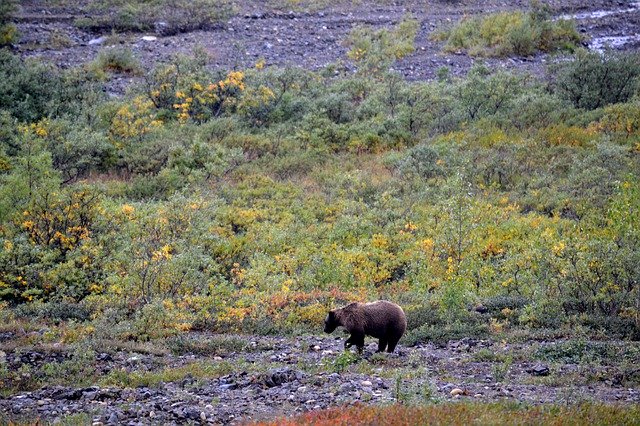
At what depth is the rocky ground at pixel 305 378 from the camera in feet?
29.2

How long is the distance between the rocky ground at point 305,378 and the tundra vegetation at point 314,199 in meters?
0.73

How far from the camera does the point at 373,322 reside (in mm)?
11758

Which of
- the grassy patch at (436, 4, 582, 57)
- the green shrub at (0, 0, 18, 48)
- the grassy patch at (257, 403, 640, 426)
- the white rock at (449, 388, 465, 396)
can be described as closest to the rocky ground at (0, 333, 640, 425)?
the white rock at (449, 388, 465, 396)

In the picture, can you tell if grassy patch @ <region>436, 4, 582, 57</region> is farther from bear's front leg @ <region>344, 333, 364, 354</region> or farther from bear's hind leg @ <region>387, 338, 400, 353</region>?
bear's front leg @ <region>344, 333, 364, 354</region>

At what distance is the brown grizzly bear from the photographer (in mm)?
11797

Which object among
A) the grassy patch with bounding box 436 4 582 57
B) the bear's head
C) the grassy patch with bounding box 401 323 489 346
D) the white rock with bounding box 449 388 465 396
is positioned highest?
the grassy patch with bounding box 436 4 582 57

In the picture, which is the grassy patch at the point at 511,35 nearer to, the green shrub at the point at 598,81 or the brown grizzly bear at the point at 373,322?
the green shrub at the point at 598,81

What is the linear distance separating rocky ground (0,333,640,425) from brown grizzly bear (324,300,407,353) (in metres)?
0.33

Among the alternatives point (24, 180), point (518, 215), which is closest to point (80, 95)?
point (24, 180)

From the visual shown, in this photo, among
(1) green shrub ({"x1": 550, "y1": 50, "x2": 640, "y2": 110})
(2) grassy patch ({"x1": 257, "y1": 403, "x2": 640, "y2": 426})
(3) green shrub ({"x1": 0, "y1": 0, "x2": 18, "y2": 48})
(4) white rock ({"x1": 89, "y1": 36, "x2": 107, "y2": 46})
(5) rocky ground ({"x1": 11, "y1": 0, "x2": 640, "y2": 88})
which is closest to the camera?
(2) grassy patch ({"x1": 257, "y1": 403, "x2": 640, "y2": 426})

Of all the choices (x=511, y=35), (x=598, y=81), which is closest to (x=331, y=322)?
(x=598, y=81)

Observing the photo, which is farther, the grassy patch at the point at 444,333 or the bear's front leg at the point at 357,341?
the grassy patch at the point at 444,333

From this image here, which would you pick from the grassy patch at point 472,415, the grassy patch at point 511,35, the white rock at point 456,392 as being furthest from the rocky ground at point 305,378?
the grassy patch at point 511,35

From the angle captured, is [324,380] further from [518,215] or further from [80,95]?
[80,95]
